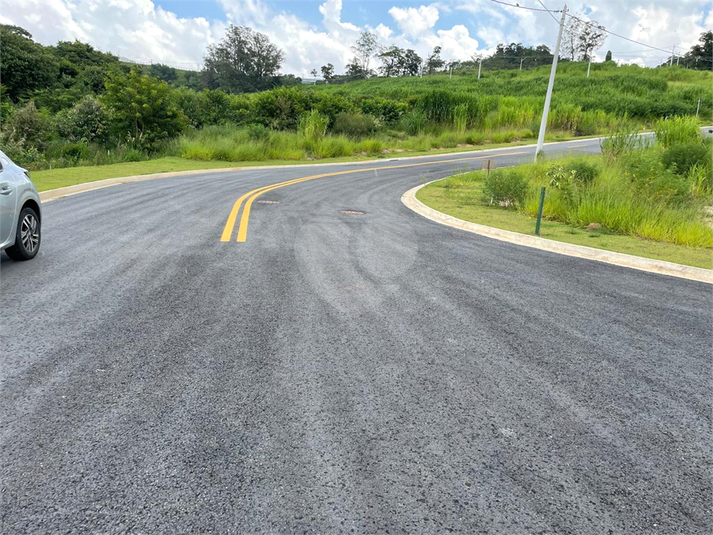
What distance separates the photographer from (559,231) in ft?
34.3

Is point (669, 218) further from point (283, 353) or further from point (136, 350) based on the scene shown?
point (136, 350)

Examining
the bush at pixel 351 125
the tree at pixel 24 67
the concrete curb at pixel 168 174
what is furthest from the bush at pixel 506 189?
the tree at pixel 24 67

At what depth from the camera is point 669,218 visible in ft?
33.8

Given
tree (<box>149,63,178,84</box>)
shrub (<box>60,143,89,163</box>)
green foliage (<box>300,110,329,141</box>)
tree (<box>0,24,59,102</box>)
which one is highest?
tree (<box>149,63,178,84</box>)

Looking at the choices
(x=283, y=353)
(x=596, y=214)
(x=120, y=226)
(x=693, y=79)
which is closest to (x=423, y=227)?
(x=596, y=214)

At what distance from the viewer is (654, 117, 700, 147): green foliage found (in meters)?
17.8

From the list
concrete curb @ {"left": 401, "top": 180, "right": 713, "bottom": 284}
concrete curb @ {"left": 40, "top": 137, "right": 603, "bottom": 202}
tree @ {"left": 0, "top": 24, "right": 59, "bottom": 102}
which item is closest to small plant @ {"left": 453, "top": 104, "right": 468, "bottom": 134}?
concrete curb @ {"left": 40, "top": 137, "right": 603, "bottom": 202}

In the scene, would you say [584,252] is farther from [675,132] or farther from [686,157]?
[675,132]

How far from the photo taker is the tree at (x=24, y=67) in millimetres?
44656

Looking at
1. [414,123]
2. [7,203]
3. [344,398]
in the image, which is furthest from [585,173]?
[414,123]

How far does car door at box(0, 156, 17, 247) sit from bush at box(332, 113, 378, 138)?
2890cm

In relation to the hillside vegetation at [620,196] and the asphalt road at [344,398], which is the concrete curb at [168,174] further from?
the hillside vegetation at [620,196]

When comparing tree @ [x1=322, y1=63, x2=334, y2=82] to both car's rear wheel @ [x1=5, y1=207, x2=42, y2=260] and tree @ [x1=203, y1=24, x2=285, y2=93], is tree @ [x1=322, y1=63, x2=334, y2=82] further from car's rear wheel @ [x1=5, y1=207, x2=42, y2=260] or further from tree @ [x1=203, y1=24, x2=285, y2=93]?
car's rear wheel @ [x1=5, y1=207, x2=42, y2=260]

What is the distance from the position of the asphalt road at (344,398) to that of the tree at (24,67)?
50.9 meters
